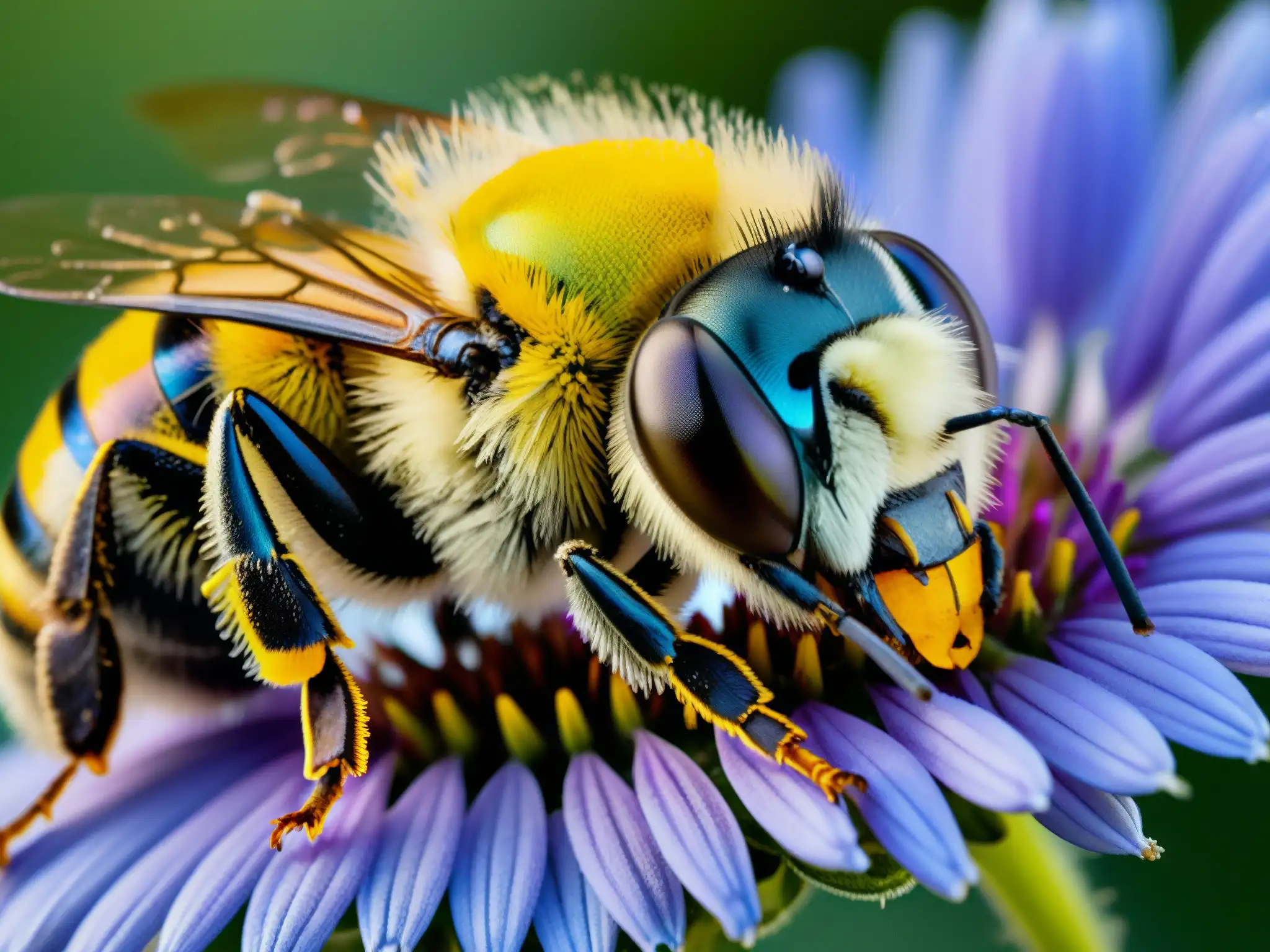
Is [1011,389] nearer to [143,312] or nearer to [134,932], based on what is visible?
[143,312]

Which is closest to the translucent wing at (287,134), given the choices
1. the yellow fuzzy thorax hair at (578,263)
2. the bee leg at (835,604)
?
the yellow fuzzy thorax hair at (578,263)

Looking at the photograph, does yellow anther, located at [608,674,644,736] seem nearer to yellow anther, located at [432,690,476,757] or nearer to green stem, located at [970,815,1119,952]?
yellow anther, located at [432,690,476,757]

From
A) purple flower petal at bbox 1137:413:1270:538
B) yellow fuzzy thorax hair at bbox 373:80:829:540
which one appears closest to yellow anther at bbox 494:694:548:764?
yellow fuzzy thorax hair at bbox 373:80:829:540

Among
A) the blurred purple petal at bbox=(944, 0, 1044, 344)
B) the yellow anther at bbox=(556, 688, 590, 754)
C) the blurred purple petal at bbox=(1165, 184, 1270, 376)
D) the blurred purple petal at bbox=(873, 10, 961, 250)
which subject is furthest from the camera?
the blurred purple petal at bbox=(873, 10, 961, 250)

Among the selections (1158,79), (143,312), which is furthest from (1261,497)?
(143,312)

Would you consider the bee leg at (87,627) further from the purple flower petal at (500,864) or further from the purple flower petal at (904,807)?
the purple flower petal at (904,807)

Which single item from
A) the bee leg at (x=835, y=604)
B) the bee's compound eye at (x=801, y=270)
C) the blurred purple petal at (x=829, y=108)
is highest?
the bee's compound eye at (x=801, y=270)
